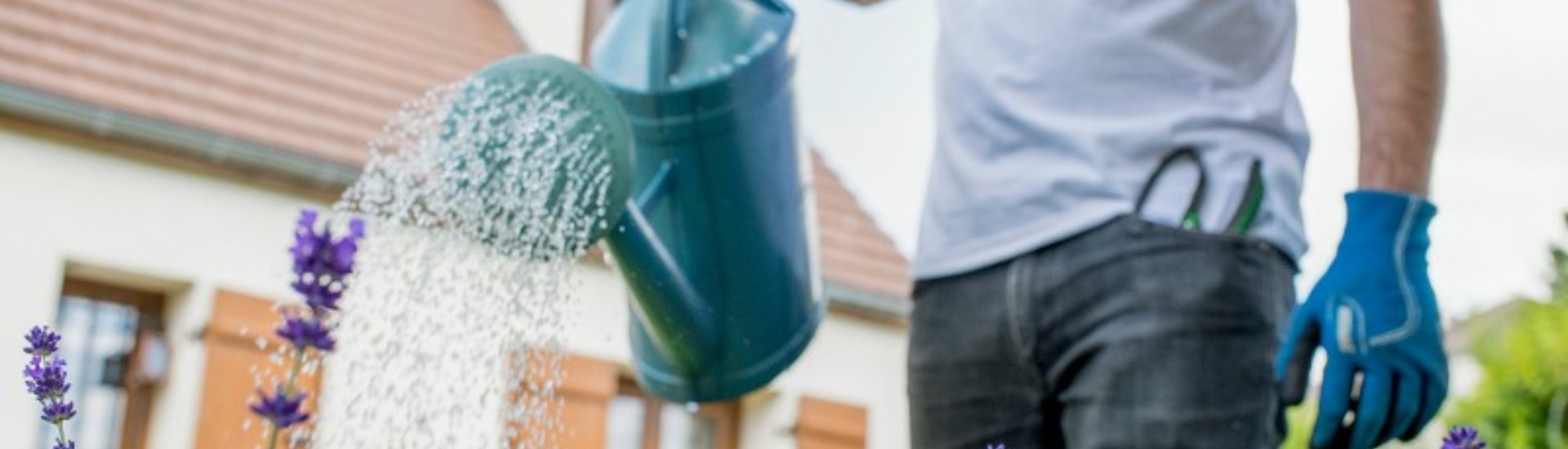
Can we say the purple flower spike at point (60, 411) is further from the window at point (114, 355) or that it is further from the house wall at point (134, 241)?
the window at point (114, 355)

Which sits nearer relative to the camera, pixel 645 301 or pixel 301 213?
pixel 301 213

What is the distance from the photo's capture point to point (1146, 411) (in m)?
1.64

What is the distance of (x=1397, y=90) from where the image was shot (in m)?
1.82

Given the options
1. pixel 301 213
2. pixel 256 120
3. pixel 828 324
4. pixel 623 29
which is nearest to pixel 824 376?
pixel 828 324

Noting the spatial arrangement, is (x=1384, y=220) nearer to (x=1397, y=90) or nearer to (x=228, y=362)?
(x=1397, y=90)

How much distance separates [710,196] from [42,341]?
3.05 ft

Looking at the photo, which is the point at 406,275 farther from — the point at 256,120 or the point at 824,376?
the point at 824,376

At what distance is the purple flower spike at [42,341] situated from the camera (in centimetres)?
119

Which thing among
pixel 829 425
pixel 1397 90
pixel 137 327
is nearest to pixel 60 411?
pixel 1397 90

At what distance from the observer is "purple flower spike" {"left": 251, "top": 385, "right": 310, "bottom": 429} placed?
0.98 meters

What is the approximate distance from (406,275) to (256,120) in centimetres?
647

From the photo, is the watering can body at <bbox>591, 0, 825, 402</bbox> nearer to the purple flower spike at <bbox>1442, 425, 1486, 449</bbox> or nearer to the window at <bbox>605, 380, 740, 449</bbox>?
the purple flower spike at <bbox>1442, 425, 1486, 449</bbox>

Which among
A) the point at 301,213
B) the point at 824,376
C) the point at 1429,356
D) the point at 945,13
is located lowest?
the point at 301,213

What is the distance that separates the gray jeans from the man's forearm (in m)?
0.11
